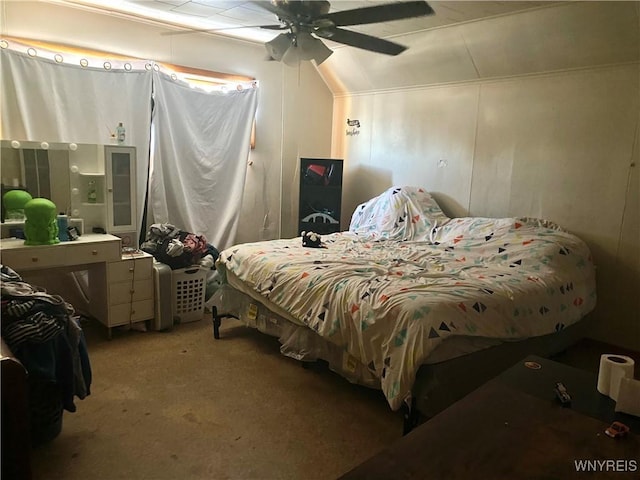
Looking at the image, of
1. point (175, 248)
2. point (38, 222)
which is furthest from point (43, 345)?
point (175, 248)

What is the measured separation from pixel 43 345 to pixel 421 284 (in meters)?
1.84

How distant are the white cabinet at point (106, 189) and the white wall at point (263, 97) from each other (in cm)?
92

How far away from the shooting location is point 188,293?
376cm

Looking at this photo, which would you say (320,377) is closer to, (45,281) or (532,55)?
(45,281)

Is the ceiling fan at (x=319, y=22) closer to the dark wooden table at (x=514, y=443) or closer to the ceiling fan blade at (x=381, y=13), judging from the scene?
the ceiling fan blade at (x=381, y=13)

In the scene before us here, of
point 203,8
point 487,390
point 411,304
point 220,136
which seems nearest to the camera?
point 487,390

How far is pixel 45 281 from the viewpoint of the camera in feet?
12.1

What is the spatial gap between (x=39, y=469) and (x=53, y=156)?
7.60 feet

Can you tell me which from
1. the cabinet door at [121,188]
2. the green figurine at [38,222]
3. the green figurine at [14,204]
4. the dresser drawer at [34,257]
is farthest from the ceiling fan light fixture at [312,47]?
the green figurine at [14,204]

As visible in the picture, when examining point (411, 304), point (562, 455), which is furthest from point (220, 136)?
point (562, 455)

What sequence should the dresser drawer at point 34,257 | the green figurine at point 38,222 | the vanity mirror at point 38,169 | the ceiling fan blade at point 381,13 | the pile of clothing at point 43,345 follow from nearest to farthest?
the pile of clothing at point 43,345 → the ceiling fan blade at point 381,13 → the dresser drawer at point 34,257 → the green figurine at point 38,222 → the vanity mirror at point 38,169

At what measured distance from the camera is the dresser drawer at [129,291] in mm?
3365

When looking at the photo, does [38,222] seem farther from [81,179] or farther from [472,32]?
[472,32]

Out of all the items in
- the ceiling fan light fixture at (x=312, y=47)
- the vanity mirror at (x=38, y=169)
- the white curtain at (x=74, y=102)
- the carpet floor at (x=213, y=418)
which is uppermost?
the ceiling fan light fixture at (x=312, y=47)
